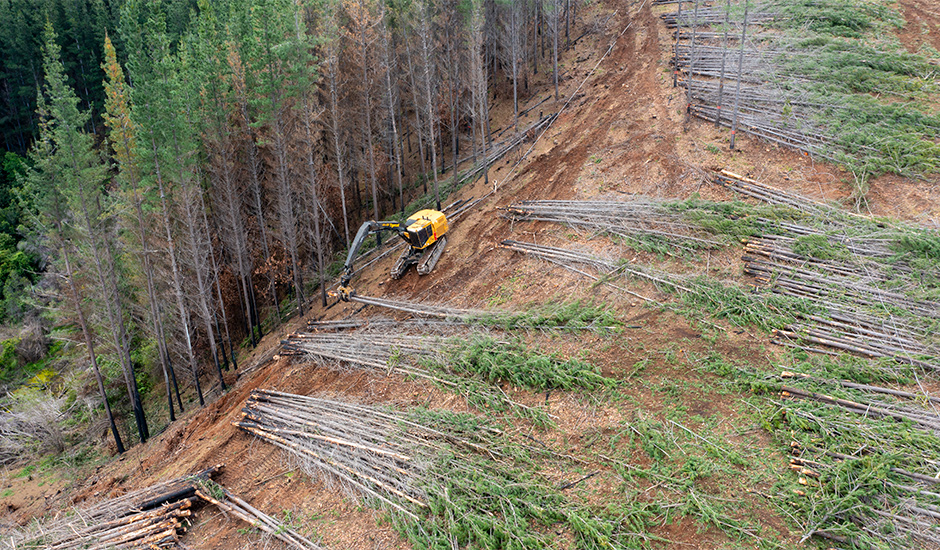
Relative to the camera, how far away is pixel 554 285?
65.3 ft

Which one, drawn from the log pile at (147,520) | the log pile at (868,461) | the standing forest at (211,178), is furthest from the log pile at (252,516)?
the log pile at (868,461)

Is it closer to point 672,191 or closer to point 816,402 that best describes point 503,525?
point 816,402

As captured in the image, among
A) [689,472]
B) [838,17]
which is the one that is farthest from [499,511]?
[838,17]

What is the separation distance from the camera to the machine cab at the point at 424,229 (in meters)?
22.8

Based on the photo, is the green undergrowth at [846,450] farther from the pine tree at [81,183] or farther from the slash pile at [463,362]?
the pine tree at [81,183]

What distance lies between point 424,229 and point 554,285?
611 centimetres

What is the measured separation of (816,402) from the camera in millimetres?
13211

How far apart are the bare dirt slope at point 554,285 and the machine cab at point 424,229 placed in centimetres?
141

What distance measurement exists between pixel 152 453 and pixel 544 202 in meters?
17.8

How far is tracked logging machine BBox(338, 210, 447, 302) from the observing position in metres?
22.3

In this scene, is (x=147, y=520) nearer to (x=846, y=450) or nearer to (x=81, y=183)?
(x=81, y=183)

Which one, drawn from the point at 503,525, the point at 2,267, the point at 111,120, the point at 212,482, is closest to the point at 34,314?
the point at 2,267

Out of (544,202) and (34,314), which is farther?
(34,314)

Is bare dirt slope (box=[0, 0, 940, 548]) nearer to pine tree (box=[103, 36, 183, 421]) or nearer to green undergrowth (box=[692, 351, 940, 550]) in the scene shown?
green undergrowth (box=[692, 351, 940, 550])
